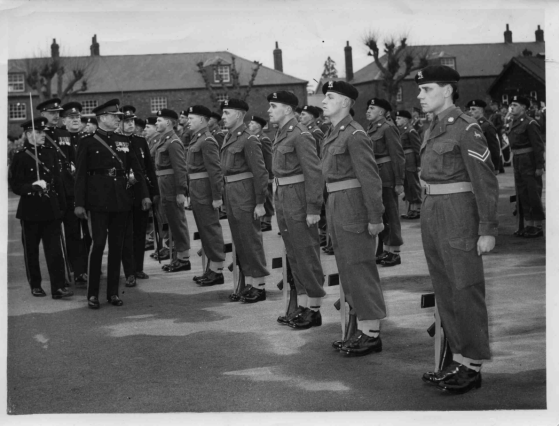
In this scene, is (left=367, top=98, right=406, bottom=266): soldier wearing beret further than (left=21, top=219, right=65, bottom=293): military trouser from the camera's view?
Yes

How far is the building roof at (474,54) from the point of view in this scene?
7.07 m

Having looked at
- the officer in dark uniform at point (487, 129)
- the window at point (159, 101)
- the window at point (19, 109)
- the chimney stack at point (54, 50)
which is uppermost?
the window at point (159, 101)

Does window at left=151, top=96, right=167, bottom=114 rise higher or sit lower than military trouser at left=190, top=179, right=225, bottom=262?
higher

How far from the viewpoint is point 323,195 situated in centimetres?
→ 739

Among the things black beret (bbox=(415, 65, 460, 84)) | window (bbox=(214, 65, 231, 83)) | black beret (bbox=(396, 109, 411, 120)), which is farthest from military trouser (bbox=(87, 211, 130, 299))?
black beret (bbox=(396, 109, 411, 120))

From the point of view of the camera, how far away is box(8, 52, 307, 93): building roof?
29.2ft

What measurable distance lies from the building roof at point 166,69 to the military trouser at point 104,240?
1592mm

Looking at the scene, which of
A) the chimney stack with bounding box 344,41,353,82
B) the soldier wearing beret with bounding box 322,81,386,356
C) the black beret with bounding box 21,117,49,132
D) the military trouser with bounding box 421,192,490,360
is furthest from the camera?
the black beret with bounding box 21,117,49,132

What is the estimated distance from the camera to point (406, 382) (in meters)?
6.08

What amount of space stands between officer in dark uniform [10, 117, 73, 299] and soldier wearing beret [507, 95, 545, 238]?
6715 mm

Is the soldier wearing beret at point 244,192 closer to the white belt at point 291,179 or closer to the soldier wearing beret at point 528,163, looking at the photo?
the white belt at point 291,179

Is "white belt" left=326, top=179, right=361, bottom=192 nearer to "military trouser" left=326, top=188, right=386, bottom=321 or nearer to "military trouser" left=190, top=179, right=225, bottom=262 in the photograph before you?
"military trouser" left=326, top=188, right=386, bottom=321

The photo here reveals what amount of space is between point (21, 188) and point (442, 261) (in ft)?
17.7

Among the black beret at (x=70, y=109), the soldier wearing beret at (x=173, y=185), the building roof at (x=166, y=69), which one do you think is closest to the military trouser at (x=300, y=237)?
the building roof at (x=166, y=69)
